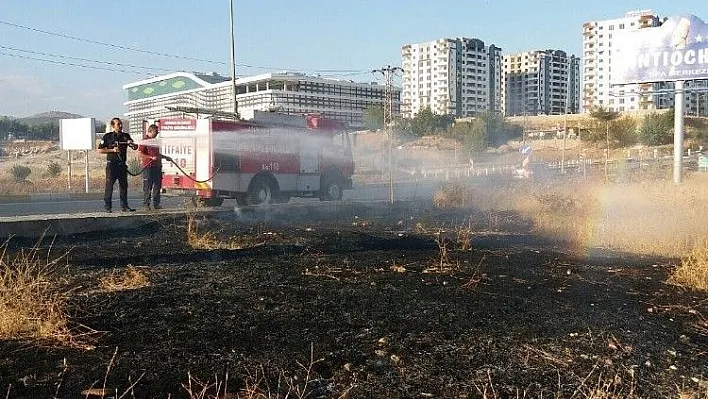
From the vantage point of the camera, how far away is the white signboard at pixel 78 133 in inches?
993

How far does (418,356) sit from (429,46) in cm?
12892

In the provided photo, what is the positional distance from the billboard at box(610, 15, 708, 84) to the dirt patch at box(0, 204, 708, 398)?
1761 cm

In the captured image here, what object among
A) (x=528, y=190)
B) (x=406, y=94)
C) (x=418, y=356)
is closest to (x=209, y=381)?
(x=418, y=356)

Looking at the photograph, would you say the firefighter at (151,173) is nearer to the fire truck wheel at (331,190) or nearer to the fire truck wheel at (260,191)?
the fire truck wheel at (260,191)

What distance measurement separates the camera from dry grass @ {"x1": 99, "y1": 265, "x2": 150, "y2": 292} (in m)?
5.97

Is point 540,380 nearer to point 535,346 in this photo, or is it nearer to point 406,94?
point 535,346

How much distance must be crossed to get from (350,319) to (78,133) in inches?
930

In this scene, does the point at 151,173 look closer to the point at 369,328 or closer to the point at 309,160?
the point at 309,160

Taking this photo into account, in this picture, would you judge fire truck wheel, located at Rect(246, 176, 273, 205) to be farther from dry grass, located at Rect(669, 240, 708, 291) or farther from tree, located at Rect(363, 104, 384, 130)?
tree, located at Rect(363, 104, 384, 130)

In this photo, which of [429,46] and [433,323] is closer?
[433,323]

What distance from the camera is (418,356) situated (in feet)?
13.8

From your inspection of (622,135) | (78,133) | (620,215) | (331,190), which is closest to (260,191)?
(331,190)

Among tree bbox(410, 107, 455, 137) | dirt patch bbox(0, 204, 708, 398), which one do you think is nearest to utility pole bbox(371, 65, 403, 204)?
dirt patch bbox(0, 204, 708, 398)

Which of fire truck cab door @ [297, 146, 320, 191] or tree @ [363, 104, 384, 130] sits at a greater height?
tree @ [363, 104, 384, 130]
